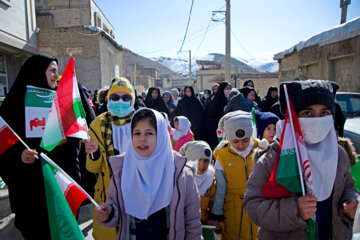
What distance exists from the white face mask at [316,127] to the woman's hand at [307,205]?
0.30m

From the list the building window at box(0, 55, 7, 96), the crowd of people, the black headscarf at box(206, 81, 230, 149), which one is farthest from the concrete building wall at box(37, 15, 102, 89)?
the crowd of people

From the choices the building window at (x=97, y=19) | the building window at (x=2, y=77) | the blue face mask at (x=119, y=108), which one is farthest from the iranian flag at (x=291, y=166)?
the building window at (x=97, y=19)

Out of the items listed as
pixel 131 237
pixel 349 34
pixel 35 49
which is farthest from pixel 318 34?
pixel 35 49

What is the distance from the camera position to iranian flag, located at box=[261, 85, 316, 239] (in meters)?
1.22

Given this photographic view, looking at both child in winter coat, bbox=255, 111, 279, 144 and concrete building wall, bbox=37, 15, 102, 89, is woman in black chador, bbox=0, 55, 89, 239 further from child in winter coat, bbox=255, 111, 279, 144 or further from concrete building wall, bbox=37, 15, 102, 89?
concrete building wall, bbox=37, 15, 102, 89

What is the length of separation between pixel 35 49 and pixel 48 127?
1335 centimetres

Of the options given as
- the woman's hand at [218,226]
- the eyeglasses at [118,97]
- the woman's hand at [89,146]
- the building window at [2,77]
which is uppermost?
the building window at [2,77]

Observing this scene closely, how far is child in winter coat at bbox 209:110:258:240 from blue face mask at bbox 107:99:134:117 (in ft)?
3.36

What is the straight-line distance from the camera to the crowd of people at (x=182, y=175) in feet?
4.35

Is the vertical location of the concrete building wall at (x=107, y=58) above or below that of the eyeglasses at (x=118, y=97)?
above

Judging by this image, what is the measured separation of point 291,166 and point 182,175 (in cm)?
70

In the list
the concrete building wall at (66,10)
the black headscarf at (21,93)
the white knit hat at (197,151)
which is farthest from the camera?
the concrete building wall at (66,10)

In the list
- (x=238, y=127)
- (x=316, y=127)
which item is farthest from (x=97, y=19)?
(x=316, y=127)

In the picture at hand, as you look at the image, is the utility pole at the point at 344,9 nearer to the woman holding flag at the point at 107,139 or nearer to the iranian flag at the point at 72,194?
the woman holding flag at the point at 107,139
